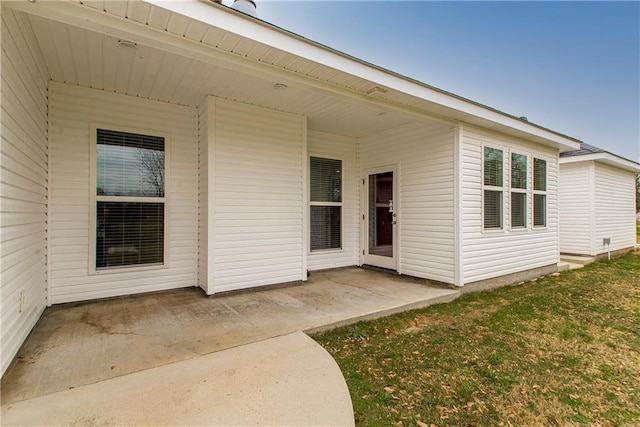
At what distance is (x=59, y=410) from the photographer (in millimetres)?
1763

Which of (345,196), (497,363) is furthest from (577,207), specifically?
(497,363)

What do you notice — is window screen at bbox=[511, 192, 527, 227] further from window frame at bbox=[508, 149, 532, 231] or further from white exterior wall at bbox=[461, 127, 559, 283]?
white exterior wall at bbox=[461, 127, 559, 283]

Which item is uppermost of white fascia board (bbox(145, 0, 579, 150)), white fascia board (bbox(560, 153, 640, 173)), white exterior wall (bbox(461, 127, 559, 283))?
white fascia board (bbox(145, 0, 579, 150))

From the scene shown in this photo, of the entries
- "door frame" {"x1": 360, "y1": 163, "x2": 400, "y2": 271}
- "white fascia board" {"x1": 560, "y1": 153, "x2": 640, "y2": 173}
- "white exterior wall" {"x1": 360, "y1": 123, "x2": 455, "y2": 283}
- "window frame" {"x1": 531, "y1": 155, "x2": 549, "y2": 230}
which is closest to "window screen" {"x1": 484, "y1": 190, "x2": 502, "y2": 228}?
"white exterior wall" {"x1": 360, "y1": 123, "x2": 455, "y2": 283}

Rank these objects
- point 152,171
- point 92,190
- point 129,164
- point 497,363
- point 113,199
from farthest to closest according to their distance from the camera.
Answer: point 152,171 < point 129,164 < point 113,199 < point 92,190 < point 497,363

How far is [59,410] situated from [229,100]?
3817 millimetres

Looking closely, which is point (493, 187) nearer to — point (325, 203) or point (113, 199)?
point (325, 203)

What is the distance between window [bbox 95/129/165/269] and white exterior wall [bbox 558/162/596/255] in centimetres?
1019

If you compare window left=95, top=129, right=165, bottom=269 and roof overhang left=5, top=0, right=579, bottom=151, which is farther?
window left=95, top=129, right=165, bottom=269

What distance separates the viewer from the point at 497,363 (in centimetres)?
266

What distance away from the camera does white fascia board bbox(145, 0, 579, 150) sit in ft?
7.40

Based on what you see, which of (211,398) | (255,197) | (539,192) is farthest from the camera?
(539,192)

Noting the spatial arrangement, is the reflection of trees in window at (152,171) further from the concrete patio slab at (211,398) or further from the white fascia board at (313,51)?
the concrete patio slab at (211,398)

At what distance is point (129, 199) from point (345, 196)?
12.6 ft
